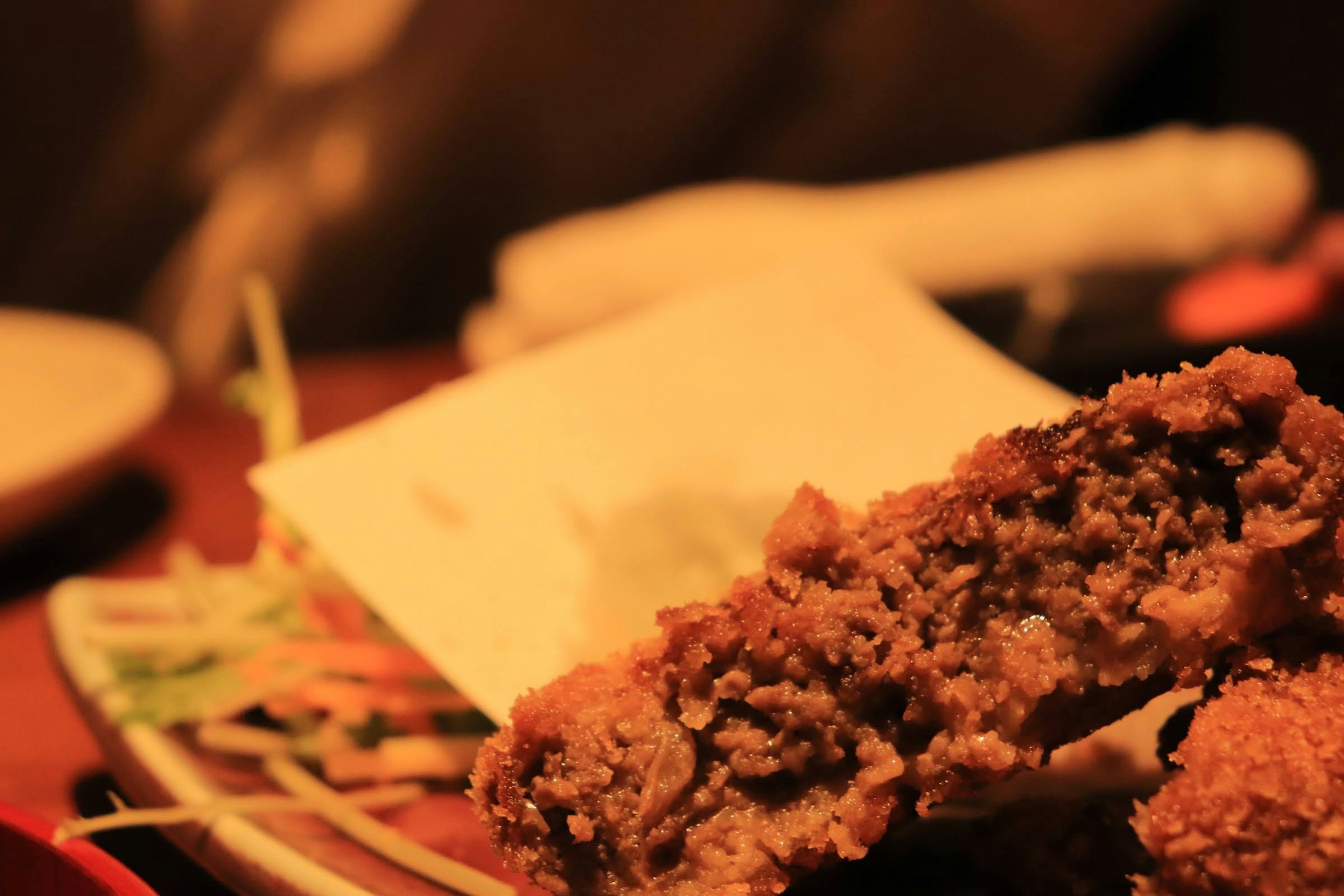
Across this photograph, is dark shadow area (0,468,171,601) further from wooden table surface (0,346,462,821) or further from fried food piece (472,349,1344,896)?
fried food piece (472,349,1344,896)

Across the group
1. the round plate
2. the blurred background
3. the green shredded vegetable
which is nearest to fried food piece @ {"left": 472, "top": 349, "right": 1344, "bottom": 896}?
the green shredded vegetable

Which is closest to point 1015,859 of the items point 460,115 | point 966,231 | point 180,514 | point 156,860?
point 156,860

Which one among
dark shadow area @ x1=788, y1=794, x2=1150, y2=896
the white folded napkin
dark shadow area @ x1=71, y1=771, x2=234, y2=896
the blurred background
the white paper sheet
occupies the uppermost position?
the blurred background

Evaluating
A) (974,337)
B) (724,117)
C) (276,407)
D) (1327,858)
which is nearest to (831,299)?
Result: (974,337)

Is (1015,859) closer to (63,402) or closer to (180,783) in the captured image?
(180,783)

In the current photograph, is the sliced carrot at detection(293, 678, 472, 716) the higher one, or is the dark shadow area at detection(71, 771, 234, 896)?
the sliced carrot at detection(293, 678, 472, 716)

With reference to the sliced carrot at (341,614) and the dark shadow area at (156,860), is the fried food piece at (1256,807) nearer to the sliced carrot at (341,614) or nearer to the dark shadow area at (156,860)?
the dark shadow area at (156,860)
